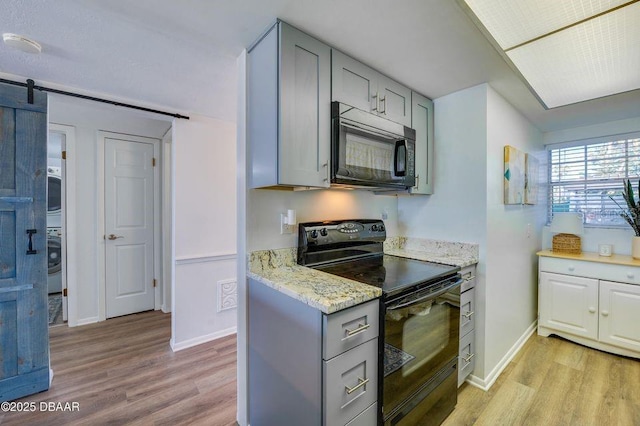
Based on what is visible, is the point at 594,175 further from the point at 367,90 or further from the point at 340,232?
the point at 340,232

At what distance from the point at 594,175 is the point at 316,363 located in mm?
3725

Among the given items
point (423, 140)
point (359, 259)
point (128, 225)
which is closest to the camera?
point (359, 259)

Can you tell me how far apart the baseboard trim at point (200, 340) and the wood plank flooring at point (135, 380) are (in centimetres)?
6

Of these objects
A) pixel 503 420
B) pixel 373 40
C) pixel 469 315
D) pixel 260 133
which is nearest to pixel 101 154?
pixel 260 133

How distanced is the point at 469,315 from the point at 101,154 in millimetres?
4093

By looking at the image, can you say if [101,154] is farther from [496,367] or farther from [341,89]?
[496,367]

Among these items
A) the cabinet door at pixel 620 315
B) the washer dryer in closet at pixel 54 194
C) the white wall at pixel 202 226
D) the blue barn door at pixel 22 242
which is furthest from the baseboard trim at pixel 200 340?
the cabinet door at pixel 620 315

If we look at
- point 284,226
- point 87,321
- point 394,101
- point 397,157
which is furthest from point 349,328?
point 87,321

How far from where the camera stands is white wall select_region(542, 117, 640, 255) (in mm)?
2840

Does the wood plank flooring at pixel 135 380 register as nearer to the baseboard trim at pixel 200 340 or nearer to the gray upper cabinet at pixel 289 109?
the baseboard trim at pixel 200 340

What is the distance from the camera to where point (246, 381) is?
1696 mm

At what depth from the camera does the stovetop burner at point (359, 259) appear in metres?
1.59

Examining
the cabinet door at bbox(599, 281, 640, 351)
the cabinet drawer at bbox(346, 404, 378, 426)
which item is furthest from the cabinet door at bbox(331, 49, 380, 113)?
the cabinet door at bbox(599, 281, 640, 351)

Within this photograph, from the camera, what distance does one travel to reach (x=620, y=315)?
2463 mm
